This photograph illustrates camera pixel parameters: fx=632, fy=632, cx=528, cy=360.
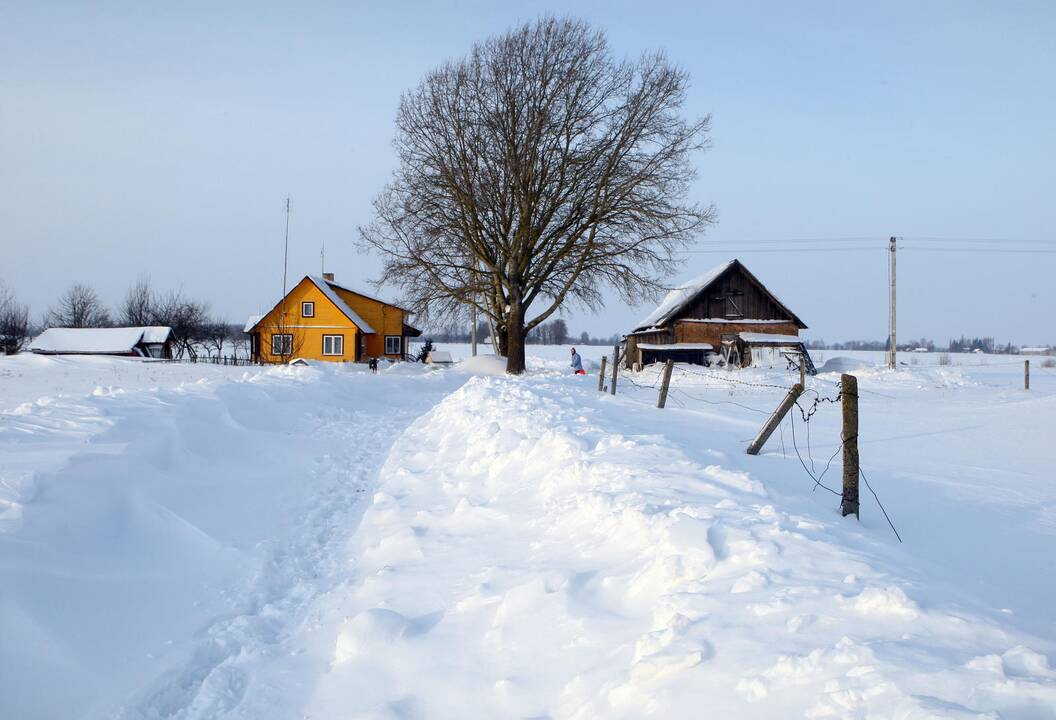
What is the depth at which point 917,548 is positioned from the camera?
18.9 ft

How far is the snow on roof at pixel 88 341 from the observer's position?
4812 centimetres

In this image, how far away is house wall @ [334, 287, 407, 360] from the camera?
4391cm

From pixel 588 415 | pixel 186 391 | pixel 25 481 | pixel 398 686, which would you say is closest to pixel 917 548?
pixel 398 686

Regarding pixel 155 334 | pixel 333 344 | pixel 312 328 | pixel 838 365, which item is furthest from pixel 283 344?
pixel 838 365

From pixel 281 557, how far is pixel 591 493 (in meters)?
2.77

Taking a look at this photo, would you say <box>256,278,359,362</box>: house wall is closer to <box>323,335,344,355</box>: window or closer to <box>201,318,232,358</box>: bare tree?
<box>323,335,344,355</box>: window

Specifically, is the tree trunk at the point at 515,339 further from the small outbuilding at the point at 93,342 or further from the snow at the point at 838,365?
the small outbuilding at the point at 93,342

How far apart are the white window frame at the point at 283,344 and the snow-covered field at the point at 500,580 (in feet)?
108

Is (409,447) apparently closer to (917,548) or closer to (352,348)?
(917,548)

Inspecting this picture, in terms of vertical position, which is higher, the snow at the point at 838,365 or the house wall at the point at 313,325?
the house wall at the point at 313,325

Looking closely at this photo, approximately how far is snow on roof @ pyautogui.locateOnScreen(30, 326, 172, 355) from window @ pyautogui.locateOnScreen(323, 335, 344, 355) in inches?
713

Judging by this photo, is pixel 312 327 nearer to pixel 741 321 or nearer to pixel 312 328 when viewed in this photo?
pixel 312 328

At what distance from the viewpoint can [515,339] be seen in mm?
26641

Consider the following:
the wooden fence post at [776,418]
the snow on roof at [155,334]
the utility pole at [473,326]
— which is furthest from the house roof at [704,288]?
the snow on roof at [155,334]
